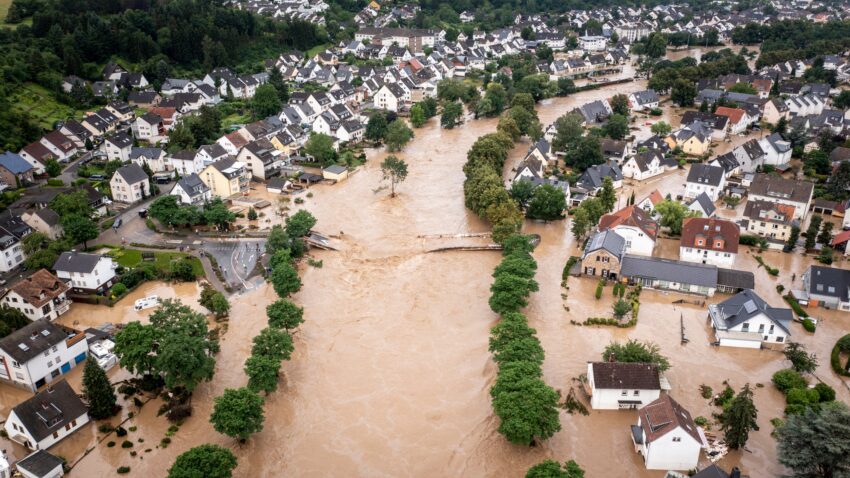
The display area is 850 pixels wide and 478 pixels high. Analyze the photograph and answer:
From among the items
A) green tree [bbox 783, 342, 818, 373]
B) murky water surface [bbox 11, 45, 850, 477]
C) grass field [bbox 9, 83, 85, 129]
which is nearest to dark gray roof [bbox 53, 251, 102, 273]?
murky water surface [bbox 11, 45, 850, 477]

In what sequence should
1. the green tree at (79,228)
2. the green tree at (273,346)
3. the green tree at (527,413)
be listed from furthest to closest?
the green tree at (79,228) < the green tree at (273,346) < the green tree at (527,413)

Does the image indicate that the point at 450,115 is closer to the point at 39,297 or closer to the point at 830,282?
the point at 830,282

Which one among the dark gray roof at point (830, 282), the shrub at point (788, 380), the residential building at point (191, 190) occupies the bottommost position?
the dark gray roof at point (830, 282)

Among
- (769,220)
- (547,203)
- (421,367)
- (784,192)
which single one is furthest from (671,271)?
(421,367)

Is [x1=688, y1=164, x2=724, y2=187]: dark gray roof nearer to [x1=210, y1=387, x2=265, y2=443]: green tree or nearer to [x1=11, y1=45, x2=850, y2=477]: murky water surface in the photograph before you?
[x1=11, y1=45, x2=850, y2=477]: murky water surface

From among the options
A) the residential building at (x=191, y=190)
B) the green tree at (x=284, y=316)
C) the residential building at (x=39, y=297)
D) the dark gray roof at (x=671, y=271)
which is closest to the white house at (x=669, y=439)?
the dark gray roof at (x=671, y=271)

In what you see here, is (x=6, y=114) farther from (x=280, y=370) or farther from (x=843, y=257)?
(x=843, y=257)

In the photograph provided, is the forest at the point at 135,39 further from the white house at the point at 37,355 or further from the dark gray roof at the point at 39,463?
the dark gray roof at the point at 39,463
